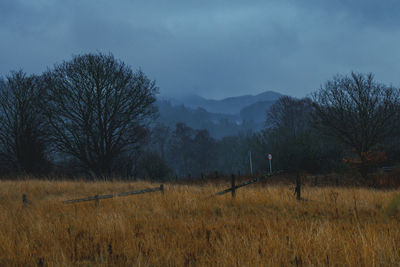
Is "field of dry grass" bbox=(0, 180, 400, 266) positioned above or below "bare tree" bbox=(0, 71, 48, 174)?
below

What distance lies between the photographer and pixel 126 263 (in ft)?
11.5

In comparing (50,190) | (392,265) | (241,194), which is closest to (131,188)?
(50,190)

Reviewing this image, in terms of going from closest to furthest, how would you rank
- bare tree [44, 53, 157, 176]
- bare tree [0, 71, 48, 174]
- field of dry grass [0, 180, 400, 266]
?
1. field of dry grass [0, 180, 400, 266]
2. bare tree [44, 53, 157, 176]
3. bare tree [0, 71, 48, 174]

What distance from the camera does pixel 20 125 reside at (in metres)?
Result: 22.2

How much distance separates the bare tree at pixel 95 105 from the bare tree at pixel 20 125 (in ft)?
12.4

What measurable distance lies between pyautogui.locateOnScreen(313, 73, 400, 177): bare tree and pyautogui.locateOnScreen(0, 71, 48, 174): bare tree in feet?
79.9

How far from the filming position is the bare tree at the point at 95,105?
18812mm

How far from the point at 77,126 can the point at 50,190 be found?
8.14 meters

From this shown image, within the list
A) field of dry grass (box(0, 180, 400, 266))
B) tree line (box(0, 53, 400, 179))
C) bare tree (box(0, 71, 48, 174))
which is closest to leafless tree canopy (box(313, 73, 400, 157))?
tree line (box(0, 53, 400, 179))

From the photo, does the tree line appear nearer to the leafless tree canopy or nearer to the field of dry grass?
the leafless tree canopy

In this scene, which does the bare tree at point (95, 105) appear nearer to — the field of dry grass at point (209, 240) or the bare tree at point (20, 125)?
the bare tree at point (20, 125)

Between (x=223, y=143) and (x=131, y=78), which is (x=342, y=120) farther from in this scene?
(x=223, y=143)

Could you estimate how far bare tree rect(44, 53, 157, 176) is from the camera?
18812 millimetres

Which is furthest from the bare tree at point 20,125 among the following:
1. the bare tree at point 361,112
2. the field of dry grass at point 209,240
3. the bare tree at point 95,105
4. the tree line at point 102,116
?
the bare tree at point 361,112
